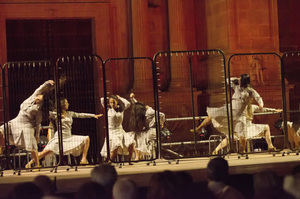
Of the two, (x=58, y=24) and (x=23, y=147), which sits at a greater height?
(x=58, y=24)

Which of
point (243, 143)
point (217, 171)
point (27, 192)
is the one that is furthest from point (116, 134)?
point (27, 192)

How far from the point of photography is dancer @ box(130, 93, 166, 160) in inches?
685

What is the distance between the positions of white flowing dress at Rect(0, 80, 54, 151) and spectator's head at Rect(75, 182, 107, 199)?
8016 mm

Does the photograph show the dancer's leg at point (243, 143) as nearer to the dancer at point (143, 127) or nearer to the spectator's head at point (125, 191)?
the dancer at point (143, 127)

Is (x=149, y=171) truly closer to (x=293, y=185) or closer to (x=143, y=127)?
(x=143, y=127)

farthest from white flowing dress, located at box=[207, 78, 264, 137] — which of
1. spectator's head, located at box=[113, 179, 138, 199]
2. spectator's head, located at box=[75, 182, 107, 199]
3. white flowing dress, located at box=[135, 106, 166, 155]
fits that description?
spectator's head, located at box=[75, 182, 107, 199]

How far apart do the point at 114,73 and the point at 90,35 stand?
5.78 ft

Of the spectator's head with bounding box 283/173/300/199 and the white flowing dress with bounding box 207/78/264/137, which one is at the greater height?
the white flowing dress with bounding box 207/78/264/137

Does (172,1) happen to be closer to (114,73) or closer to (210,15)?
(210,15)

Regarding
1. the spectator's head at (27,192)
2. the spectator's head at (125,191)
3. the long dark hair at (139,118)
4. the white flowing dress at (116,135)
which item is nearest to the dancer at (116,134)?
the white flowing dress at (116,135)

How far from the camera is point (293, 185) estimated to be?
27.5 ft

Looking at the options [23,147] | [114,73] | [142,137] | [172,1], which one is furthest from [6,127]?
[172,1]

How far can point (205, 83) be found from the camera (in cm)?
2467

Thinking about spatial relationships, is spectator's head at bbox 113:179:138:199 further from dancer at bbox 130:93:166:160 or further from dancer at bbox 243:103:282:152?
dancer at bbox 243:103:282:152
